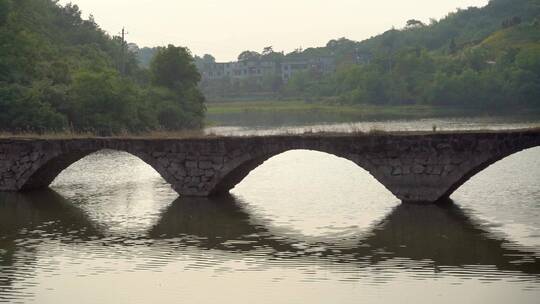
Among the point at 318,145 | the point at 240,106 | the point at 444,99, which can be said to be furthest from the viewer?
the point at 240,106

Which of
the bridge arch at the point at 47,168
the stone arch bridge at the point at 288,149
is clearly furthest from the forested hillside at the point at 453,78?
the stone arch bridge at the point at 288,149

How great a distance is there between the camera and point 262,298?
21.9 metres

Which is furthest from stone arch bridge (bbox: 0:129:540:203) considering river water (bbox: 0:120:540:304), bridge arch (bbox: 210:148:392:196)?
river water (bbox: 0:120:540:304)

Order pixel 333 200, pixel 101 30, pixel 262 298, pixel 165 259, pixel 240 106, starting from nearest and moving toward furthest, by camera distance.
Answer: pixel 262 298, pixel 165 259, pixel 333 200, pixel 101 30, pixel 240 106

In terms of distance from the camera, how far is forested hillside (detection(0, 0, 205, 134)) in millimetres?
65625

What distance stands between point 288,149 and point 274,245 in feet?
27.2

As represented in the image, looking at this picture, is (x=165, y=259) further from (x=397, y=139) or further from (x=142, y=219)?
(x=397, y=139)

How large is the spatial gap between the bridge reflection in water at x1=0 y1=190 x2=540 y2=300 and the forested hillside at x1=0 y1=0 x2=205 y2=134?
27.0 meters

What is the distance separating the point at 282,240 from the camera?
2916 cm

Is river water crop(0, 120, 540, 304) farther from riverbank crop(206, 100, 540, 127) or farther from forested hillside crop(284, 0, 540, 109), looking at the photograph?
forested hillside crop(284, 0, 540, 109)

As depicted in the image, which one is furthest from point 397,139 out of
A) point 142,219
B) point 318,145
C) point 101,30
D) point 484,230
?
point 101,30

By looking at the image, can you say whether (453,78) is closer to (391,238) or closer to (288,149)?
(288,149)

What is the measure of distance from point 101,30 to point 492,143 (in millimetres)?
104211

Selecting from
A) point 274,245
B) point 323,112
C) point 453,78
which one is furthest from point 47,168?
point 453,78
